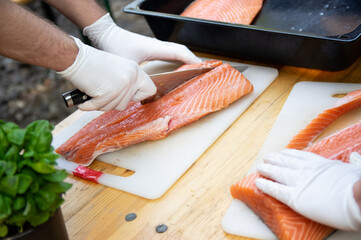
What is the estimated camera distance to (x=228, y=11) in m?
2.73

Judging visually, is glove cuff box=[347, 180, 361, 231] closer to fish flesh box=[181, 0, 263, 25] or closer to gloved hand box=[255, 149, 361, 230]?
gloved hand box=[255, 149, 361, 230]

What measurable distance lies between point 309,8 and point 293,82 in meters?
0.63

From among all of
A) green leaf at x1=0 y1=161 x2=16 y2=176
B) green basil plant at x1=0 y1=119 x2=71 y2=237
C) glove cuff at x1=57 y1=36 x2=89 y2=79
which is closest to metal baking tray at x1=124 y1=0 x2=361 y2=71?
glove cuff at x1=57 y1=36 x2=89 y2=79

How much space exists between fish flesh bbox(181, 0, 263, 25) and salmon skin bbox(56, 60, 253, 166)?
0.50 m

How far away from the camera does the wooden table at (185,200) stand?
1.63 meters

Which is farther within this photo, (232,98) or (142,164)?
(232,98)

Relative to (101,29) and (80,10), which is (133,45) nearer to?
(101,29)

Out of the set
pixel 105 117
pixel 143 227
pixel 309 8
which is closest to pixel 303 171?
pixel 143 227

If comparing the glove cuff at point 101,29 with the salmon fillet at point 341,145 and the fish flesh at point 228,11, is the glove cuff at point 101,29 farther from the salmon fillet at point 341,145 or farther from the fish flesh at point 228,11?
the salmon fillet at point 341,145

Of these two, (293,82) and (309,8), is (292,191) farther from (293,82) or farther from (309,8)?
(309,8)

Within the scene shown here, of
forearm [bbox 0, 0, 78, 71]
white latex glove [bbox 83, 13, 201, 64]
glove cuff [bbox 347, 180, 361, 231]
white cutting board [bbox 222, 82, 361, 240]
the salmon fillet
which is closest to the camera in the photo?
glove cuff [bbox 347, 180, 361, 231]

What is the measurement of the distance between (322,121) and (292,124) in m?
0.15

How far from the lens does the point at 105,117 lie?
2.28m

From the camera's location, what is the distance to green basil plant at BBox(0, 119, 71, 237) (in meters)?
1.13
